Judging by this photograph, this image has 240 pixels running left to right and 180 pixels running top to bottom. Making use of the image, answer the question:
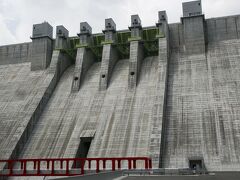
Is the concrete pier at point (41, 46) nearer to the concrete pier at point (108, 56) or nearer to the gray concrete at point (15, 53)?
the gray concrete at point (15, 53)

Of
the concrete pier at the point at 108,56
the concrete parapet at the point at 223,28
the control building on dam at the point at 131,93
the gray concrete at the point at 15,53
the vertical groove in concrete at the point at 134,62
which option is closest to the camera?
the control building on dam at the point at 131,93

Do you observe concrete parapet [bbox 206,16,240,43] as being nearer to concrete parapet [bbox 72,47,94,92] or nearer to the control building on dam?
the control building on dam

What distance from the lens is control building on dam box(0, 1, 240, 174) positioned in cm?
2395

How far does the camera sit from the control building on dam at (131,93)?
2395 cm

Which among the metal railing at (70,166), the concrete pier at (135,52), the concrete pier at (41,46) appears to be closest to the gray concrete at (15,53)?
the concrete pier at (41,46)

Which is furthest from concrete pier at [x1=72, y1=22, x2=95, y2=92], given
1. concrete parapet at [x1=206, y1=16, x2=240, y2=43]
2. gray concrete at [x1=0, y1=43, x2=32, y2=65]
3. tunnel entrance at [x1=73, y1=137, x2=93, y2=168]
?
concrete parapet at [x1=206, y1=16, x2=240, y2=43]

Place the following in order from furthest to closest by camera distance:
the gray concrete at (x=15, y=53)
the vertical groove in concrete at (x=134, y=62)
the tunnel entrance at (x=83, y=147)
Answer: the gray concrete at (x=15, y=53), the vertical groove in concrete at (x=134, y=62), the tunnel entrance at (x=83, y=147)

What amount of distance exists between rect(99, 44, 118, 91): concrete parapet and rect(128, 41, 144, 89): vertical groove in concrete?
232 centimetres

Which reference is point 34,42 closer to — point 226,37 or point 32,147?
point 32,147

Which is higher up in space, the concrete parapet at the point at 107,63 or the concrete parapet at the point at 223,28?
the concrete parapet at the point at 223,28

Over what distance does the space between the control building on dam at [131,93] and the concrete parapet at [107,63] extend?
0.33 ft

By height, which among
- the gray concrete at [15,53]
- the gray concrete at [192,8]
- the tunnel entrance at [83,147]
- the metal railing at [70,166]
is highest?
the gray concrete at [192,8]

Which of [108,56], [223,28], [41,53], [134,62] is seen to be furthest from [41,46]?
[223,28]

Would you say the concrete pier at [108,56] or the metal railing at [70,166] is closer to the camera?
the metal railing at [70,166]
